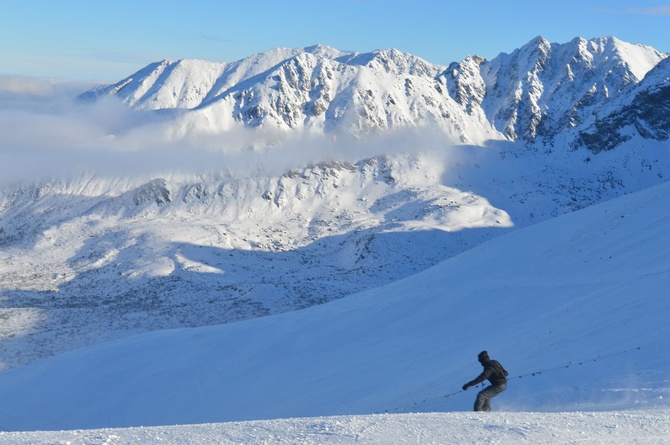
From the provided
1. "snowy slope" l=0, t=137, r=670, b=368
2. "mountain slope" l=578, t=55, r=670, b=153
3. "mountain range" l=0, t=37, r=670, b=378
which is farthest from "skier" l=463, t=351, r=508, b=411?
"mountain slope" l=578, t=55, r=670, b=153

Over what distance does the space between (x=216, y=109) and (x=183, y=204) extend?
3878cm

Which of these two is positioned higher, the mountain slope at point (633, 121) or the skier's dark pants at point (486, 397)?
the mountain slope at point (633, 121)

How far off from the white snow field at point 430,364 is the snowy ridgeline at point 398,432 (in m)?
0.05

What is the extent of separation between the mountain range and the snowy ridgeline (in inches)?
2520

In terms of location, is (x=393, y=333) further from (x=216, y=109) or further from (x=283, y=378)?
(x=216, y=109)

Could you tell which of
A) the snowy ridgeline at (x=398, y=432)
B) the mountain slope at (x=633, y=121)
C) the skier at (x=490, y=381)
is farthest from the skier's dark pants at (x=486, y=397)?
the mountain slope at (x=633, y=121)

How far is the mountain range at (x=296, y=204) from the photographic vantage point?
10169cm

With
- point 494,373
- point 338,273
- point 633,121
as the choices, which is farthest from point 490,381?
point 633,121

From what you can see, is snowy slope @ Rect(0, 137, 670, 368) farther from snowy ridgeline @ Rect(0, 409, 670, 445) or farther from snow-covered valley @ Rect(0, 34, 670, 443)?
snowy ridgeline @ Rect(0, 409, 670, 445)

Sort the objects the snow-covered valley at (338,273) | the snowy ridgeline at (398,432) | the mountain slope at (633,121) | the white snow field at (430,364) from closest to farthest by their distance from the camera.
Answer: the snowy ridgeline at (398,432)
the white snow field at (430,364)
the snow-covered valley at (338,273)
the mountain slope at (633,121)

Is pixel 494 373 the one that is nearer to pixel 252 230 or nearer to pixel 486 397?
pixel 486 397

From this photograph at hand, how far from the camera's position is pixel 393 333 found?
130ft

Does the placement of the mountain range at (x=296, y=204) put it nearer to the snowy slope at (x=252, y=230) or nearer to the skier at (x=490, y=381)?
the snowy slope at (x=252, y=230)

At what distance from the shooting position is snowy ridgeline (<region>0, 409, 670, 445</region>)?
1382 centimetres
